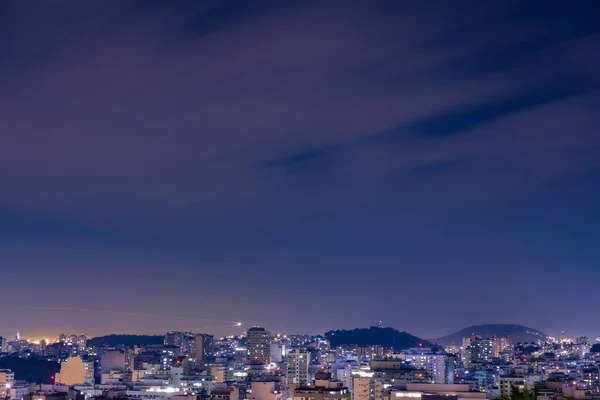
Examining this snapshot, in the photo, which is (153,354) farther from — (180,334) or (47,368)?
(180,334)

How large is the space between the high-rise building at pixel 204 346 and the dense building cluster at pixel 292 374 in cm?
29

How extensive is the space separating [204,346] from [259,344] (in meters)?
24.2

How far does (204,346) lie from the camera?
154500 millimetres

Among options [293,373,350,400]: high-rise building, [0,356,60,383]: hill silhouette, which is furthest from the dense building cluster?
[0,356,60,383]: hill silhouette

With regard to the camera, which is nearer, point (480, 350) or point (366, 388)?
point (366, 388)

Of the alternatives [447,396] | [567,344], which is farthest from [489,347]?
[447,396]

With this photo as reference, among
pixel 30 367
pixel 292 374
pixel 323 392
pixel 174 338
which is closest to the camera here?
pixel 323 392

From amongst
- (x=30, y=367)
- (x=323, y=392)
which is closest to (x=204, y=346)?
(x=30, y=367)

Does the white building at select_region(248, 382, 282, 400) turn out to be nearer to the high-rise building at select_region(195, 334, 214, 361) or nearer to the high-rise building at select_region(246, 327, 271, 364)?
the high-rise building at select_region(246, 327, 271, 364)

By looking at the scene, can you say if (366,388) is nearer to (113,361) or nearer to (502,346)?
(113,361)

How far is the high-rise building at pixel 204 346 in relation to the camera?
144125 millimetres

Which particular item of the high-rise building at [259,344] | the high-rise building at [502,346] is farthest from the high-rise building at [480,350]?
the high-rise building at [259,344]

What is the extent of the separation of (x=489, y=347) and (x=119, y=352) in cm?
7287

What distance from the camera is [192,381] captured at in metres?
77.6
